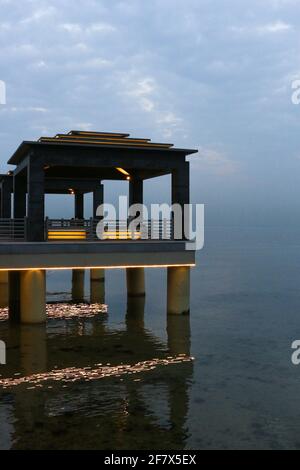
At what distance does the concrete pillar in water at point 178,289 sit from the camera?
91.4 ft

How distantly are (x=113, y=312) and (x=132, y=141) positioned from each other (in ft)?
37.7

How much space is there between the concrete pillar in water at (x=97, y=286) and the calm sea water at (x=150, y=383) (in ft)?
21.2

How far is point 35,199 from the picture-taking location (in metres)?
25.7

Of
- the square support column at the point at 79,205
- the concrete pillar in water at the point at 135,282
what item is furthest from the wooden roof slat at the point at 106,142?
the square support column at the point at 79,205

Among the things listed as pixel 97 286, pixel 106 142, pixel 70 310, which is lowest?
pixel 70 310

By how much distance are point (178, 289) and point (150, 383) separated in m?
11.1

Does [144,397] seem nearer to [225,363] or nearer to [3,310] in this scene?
[225,363]

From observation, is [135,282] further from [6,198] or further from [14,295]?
[6,198]

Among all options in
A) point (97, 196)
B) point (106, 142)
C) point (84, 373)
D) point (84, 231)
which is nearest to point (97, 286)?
point (97, 196)

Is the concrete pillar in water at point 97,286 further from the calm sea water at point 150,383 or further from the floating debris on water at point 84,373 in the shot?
the floating debris on water at point 84,373

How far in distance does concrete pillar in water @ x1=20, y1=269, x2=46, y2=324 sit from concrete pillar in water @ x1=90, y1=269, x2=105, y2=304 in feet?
42.0

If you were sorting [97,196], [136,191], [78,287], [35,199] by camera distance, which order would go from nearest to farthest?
[35,199] → [136,191] → [97,196] → [78,287]

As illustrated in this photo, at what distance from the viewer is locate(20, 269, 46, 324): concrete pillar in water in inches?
989

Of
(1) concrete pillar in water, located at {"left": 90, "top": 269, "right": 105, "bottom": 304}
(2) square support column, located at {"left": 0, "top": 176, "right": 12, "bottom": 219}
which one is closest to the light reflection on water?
(1) concrete pillar in water, located at {"left": 90, "top": 269, "right": 105, "bottom": 304}
